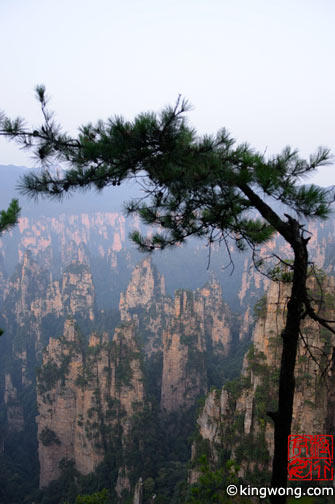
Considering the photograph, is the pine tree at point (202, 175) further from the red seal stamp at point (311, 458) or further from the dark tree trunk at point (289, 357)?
the red seal stamp at point (311, 458)

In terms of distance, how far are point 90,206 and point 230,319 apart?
116305 millimetres

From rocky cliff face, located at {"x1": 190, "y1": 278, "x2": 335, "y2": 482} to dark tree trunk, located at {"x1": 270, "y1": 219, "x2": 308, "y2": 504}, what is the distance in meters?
6.87

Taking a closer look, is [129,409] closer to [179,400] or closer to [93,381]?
[93,381]

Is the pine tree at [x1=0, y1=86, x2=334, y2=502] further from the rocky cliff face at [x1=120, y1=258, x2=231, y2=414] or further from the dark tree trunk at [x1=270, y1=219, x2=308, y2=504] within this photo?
the rocky cliff face at [x1=120, y1=258, x2=231, y2=414]

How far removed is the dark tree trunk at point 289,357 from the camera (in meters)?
3.26

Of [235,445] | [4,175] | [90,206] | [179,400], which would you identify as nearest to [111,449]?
[179,400]

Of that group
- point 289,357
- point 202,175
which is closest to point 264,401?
point 289,357

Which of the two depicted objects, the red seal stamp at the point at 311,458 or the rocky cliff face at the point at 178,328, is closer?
the red seal stamp at the point at 311,458

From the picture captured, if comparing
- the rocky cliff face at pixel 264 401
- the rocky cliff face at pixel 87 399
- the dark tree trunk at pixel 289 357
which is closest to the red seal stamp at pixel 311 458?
the rocky cliff face at pixel 264 401

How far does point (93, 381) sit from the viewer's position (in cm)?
2320

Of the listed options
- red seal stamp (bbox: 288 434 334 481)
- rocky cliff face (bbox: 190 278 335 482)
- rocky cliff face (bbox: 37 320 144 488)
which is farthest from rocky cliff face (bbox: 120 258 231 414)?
red seal stamp (bbox: 288 434 334 481)

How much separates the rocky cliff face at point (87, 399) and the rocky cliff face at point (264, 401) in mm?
9298

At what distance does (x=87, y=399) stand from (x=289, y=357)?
74.3 ft

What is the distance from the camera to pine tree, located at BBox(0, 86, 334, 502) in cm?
310
